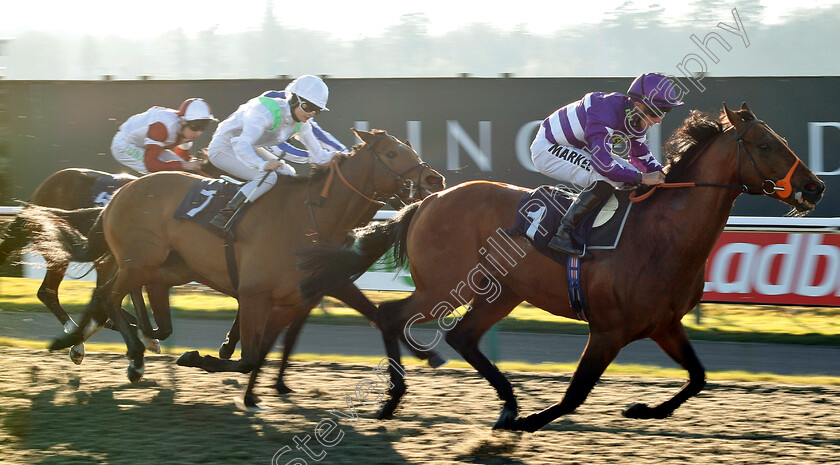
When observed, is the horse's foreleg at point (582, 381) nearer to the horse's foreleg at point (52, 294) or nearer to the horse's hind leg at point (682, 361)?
the horse's hind leg at point (682, 361)

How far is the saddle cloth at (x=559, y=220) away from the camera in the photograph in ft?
15.9

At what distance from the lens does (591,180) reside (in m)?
5.11

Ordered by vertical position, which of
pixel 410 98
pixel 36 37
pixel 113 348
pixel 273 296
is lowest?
pixel 113 348

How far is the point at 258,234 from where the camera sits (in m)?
5.62

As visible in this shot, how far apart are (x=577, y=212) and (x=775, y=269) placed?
156 inches

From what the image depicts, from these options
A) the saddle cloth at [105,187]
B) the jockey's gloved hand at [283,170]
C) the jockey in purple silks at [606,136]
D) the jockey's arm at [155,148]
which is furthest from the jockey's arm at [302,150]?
the jockey in purple silks at [606,136]

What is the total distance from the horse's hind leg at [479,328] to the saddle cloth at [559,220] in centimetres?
49

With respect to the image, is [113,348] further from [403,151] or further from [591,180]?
[591,180]

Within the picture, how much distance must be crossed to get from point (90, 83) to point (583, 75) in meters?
6.69

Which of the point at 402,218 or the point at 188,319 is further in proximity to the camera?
the point at 188,319

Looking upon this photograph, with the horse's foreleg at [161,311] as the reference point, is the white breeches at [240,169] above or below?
above

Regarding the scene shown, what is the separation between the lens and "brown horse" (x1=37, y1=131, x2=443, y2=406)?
552 cm

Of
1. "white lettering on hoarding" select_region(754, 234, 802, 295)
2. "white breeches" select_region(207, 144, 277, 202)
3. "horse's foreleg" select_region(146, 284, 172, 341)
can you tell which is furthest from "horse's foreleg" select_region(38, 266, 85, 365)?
"white lettering on hoarding" select_region(754, 234, 802, 295)

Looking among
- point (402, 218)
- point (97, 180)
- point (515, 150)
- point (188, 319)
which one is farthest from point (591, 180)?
point (515, 150)
